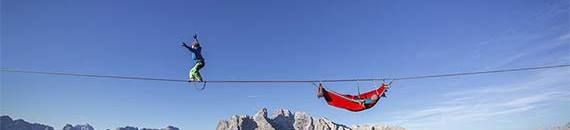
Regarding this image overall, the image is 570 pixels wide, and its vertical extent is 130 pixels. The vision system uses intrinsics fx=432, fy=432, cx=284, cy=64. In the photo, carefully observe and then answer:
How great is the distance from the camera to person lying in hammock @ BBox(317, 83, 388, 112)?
26.6 metres

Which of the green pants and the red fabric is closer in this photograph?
the green pants

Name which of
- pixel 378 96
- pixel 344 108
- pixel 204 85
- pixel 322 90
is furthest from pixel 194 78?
pixel 378 96

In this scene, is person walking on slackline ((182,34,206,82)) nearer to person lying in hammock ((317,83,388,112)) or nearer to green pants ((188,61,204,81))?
green pants ((188,61,204,81))

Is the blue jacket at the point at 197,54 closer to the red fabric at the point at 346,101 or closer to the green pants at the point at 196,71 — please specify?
the green pants at the point at 196,71

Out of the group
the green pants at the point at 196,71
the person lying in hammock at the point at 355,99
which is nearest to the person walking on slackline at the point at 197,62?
the green pants at the point at 196,71

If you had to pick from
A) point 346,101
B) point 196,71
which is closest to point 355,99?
point 346,101

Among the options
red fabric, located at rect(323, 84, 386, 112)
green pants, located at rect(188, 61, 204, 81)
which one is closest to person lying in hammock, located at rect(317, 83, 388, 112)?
red fabric, located at rect(323, 84, 386, 112)

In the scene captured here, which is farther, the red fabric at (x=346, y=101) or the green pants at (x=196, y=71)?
the red fabric at (x=346, y=101)

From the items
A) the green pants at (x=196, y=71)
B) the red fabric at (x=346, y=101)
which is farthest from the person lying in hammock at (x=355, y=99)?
the green pants at (x=196, y=71)

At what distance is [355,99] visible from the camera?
2672 cm

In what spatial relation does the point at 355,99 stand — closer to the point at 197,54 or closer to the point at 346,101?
the point at 346,101

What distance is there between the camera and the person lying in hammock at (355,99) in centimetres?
2656

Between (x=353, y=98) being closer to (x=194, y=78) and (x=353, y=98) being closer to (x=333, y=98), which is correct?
(x=333, y=98)

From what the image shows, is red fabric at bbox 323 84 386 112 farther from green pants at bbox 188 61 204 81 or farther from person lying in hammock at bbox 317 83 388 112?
green pants at bbox 188 61 204 81
